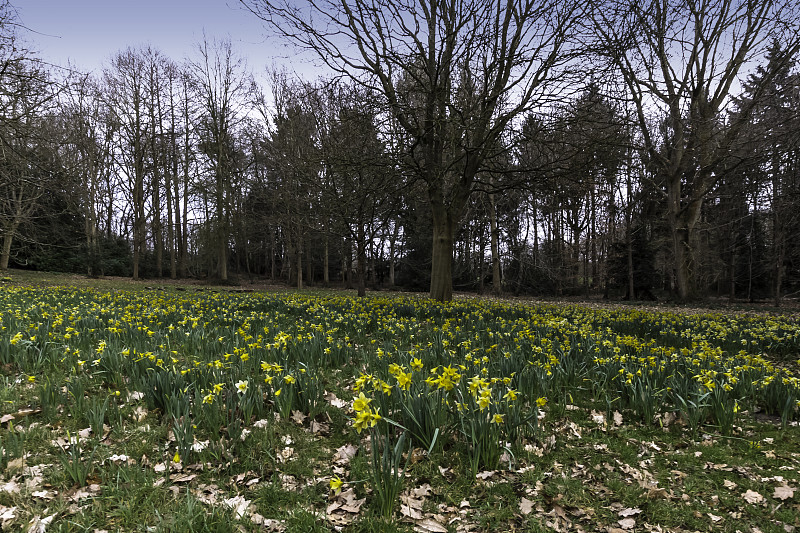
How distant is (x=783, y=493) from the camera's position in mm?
2043

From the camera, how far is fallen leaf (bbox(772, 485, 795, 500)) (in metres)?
2.02

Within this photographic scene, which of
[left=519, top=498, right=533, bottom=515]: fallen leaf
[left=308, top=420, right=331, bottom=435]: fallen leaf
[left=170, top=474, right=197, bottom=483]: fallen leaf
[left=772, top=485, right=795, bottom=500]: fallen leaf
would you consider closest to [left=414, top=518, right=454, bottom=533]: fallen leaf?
[left=519, top=498, right=533, bottom=515]: fallen leaf

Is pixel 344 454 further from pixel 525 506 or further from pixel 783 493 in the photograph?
pixel 783 493

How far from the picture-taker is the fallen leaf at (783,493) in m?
2.02

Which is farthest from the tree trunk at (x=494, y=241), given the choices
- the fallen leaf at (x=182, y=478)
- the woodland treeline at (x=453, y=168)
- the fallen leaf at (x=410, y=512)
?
the fallen leaf at (x=182, y=478)

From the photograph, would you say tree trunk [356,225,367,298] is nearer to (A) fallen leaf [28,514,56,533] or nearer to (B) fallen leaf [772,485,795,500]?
(A) fallen leaf [28,514,56,533]

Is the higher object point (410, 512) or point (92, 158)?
point (92, 158)

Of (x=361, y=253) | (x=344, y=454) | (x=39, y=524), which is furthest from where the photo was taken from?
(x=361, y=253)

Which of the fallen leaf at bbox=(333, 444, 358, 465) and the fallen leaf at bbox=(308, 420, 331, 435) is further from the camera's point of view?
the fallen leaf at bbox=(308, 420, 331, 435)

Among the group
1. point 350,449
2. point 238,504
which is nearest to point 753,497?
point 350,449

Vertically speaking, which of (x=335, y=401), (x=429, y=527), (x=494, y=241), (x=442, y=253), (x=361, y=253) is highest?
(x=494, y=241)

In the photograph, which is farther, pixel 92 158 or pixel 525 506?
pixel 92 158

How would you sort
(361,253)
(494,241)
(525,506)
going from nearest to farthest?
1. (525,506)
2. (361,253)
3. (494,241)

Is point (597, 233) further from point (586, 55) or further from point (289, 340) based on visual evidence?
point (289, 340)
